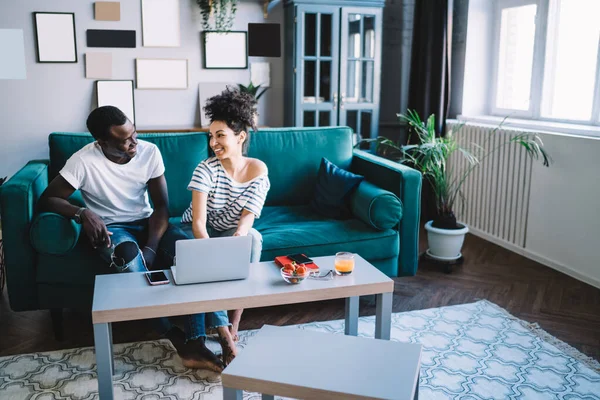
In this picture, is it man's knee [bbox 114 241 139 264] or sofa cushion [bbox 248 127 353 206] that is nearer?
man's knee [bbox 114 241 139 264]

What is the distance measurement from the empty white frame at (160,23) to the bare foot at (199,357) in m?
2.72

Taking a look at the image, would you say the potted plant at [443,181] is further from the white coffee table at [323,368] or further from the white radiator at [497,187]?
the white coffee table at [323,368]

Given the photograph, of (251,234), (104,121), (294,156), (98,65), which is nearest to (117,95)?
(98,65)

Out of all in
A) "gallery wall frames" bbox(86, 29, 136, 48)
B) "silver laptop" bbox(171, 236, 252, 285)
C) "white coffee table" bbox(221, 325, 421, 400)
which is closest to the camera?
"white coffee table" bbox(221, 325, 421, 400)

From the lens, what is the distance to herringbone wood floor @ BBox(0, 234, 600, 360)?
254 centimetres

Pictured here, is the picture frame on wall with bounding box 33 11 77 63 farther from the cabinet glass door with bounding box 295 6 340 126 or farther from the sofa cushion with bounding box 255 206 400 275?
the sofa cushion with bounding box 255 206 400 275

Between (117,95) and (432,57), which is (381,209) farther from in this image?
(117,95)

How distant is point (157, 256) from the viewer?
97.1 inches

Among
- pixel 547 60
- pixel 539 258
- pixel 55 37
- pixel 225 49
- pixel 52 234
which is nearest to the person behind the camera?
pixel 52 234

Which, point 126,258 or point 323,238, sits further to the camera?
point 323,238

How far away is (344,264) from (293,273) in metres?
0.20

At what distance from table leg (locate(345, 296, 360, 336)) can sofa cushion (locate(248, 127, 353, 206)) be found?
4.03ft

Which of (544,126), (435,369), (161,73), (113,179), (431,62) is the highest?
(431,62)

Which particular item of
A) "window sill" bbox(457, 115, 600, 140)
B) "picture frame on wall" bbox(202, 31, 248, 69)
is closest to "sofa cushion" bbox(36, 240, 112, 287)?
"picture frame on wall" bbox(202, 31, 248, 69)
